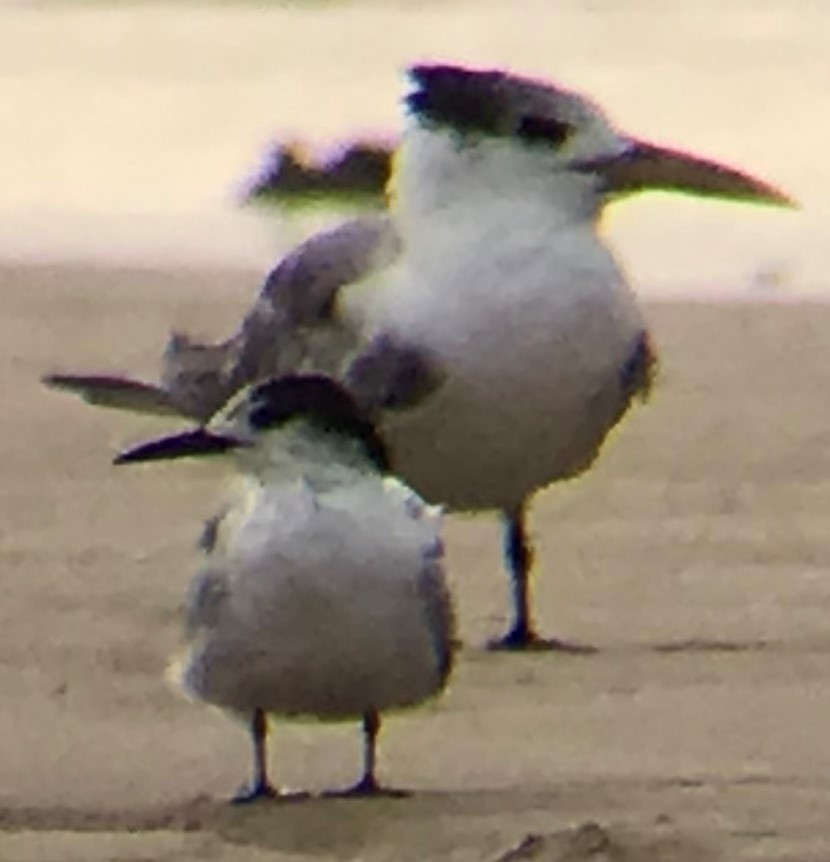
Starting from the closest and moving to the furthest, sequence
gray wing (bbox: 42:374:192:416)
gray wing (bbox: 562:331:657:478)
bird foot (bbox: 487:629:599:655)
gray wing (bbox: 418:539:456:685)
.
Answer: gray wing (bbox: 418:539:456:685)
bird foot (bbox: 487:629:599:655)
gray wing (bbox: 562:331:657:478)
gray wing (bbox: 42:374:192:416)

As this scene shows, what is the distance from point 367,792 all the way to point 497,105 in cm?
202

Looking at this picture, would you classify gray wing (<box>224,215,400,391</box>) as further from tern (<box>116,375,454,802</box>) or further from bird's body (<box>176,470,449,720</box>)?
bird's body (<box>176,470,449,720</box>)

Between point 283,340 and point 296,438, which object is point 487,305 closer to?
point 283,340

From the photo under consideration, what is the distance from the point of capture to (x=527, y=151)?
8.71 meters

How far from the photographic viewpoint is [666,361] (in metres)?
11.9

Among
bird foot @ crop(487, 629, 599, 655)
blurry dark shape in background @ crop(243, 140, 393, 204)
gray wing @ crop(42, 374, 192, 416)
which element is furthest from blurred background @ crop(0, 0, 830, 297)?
bird foot @ crop(487, 629, 599, 655)

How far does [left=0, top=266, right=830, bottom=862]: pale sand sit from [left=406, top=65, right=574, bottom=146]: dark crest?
3.41 ft

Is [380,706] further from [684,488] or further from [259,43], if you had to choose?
[259,43]

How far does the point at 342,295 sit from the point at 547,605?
2.71 feet

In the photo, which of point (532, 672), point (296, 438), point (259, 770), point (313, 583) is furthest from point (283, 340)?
point (313, 583)

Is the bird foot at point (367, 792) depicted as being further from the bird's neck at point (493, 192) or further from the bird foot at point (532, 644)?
the bird's neck at point (493, 192)

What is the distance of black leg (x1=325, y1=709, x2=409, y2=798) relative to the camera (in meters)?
7.18

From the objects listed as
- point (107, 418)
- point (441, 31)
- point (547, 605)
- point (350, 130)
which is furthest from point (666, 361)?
point (441, 31)

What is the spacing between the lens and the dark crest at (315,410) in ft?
23.7
